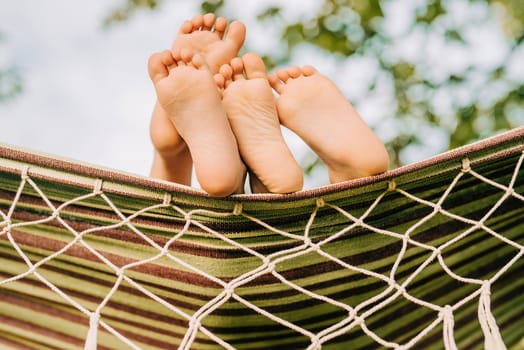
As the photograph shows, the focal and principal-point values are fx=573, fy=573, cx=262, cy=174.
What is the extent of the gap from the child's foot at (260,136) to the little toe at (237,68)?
58 mm

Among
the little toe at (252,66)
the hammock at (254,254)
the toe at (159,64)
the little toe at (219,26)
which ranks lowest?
the hammock at (254,254)

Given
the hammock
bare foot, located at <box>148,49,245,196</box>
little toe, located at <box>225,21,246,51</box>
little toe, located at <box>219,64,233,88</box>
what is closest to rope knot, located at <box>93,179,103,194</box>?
the hammock

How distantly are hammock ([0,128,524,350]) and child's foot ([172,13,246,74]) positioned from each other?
0.43 m

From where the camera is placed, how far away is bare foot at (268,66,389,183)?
899 mm

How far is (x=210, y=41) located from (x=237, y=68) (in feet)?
0.49

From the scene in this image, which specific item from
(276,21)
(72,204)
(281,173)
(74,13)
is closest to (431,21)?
(276,21)

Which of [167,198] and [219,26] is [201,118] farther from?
[219,26]

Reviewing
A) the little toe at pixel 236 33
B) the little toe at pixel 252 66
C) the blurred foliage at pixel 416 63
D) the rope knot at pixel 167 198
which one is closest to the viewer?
the rope knot at pixel 167 198

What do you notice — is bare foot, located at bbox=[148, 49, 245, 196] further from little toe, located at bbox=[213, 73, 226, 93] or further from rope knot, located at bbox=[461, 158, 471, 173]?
rope knot, located at bbox=[461, 158, 471, 173]

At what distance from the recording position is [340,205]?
86 centimetres

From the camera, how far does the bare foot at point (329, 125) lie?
0.90 meters

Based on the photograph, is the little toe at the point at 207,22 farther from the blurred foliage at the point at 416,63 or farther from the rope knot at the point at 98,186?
the blurred foliage at the point at 416,63

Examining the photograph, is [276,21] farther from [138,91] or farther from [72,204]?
[138,91]

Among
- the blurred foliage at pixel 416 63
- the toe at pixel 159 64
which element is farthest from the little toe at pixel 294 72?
the blurred foliage at pixel 416 63
